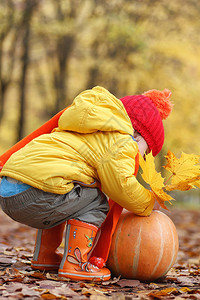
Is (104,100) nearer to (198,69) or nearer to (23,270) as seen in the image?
(23,270)

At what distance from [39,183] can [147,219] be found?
958 millimetres

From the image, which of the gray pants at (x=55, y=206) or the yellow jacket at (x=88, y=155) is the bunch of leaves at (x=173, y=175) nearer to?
the yellow jacket at (x=88, y=155)

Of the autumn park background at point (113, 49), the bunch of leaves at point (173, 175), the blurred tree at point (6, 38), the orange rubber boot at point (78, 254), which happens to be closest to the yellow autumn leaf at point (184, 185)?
the bunch of leaves at point (173, 175)

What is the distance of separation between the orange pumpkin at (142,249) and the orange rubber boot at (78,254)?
254 mm

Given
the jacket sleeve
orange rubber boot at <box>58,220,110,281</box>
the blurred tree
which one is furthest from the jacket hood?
the blurred tree

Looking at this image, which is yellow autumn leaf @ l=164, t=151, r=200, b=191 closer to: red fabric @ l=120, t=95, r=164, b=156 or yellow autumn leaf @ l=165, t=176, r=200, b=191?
yellow autumn leaf @ l=165, t=176, r=200, b=191

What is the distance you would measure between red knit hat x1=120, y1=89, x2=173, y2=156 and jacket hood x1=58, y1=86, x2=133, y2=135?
0.21m

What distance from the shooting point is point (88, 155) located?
3000 mm

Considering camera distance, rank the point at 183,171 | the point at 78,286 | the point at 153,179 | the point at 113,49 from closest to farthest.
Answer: the point at 78,286
the point at 153,179
the point at 183,171
the point at 113,49

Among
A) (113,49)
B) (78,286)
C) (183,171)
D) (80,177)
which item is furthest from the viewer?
(113,49)

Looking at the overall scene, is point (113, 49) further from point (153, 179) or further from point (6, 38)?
point (153, 179)

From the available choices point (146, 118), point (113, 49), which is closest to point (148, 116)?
point (146, 118)

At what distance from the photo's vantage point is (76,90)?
1645cm

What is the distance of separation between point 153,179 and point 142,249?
55cm
